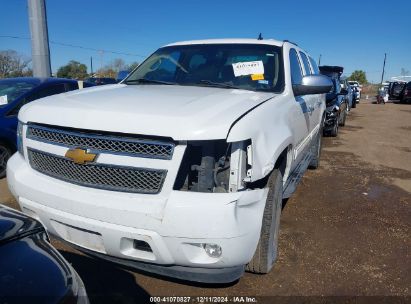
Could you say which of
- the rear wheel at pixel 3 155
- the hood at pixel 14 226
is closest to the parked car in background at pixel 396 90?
the rear wheel at pixel 3 155

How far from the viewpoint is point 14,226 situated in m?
1.77

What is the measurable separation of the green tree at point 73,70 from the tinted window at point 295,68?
6310cm

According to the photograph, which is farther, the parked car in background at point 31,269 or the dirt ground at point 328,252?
the dirt ground at point 328,252

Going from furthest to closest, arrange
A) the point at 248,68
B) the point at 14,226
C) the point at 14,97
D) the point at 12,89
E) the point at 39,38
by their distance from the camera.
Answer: the point at 39,38
the point at 12,89
the point at 14,97
the point at 248,68
the point at 14,226

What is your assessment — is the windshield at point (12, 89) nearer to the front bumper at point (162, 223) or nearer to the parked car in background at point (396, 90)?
the front bumper at point (162, 223)

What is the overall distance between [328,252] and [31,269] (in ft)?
9.24

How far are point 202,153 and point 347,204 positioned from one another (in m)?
3.26

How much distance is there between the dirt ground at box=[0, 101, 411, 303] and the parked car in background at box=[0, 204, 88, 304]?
1161 millimetres

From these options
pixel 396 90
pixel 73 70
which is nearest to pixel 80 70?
pixel 73 70

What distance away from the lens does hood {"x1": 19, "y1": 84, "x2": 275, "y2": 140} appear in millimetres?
2220

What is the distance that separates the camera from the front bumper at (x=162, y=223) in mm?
2158

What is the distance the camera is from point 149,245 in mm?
2270

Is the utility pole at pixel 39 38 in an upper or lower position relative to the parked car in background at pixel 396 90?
upper

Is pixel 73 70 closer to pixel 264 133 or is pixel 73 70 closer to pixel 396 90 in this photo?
pixel 396 90
